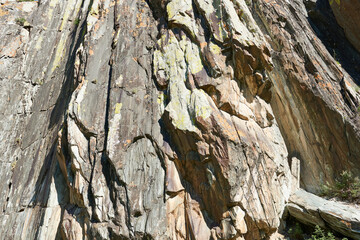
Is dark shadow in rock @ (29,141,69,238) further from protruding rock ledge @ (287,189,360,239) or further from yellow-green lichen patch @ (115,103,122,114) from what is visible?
protruding rock ledge @ (287,189,360,239)

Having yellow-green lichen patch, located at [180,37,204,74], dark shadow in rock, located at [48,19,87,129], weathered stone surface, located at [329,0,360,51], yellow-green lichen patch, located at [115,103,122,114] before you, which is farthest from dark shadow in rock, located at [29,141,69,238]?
weathered stone surface, located at [329,0,360,51]

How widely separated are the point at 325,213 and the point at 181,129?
4476 millimetres

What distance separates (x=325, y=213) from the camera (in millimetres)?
8273

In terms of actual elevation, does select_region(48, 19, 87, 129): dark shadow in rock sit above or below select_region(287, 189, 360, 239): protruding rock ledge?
above

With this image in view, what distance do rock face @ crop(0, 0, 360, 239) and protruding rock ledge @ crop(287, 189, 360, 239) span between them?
1.38 ft

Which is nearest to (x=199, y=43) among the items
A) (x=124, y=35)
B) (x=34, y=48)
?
(x=124, y=35)

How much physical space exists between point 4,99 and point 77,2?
22.3 feet

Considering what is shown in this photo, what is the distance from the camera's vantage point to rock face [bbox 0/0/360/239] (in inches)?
311

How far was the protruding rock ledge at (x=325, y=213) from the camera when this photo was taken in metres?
7.94

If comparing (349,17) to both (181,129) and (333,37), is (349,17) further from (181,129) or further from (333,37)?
(181,129)

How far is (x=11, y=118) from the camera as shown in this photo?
13.0 meters

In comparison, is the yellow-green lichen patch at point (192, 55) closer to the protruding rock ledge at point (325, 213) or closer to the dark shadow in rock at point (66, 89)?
the dark shadow in rock at point (66, 89)

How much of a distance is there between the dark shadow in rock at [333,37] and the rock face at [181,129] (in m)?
0.29

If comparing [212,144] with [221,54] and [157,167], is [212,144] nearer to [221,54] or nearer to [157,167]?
[157,167]
